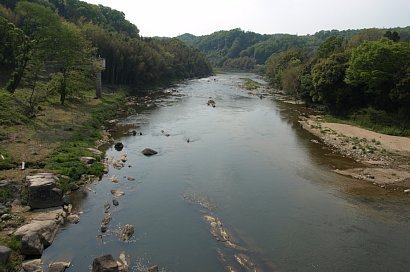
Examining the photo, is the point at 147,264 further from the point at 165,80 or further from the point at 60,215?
the point at 165,80

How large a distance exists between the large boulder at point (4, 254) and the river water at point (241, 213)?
170cm

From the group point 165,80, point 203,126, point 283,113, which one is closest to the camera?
point 203,126

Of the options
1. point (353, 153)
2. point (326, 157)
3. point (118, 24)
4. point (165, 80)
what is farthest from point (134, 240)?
point (118, 24)

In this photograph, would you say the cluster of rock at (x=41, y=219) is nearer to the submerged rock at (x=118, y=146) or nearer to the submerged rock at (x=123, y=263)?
the submerged rock at (x=123, y=263)

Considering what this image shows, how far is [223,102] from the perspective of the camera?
7069 cm

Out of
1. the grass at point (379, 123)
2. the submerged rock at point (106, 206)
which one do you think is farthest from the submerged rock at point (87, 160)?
the grass at point (379, 123)

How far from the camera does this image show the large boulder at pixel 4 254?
15.2 meters

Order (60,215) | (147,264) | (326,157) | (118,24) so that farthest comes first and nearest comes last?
(118,24) → (326,157) → (60,215) → (147,264)

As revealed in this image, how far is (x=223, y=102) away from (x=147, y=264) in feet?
182

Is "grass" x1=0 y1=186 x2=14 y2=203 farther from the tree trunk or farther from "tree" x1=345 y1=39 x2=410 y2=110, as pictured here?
"tree" x1=345 y1=39 x2=410 y2=110

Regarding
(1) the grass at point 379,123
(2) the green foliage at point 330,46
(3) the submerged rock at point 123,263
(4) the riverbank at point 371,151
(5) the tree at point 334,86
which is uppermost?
(2) the green foliage at point 330,46

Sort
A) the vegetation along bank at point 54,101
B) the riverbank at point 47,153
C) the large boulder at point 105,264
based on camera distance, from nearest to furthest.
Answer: the large boulder at point 105,264 < the riverbank at point 47,153 < the vegetation along bank at point 54,101

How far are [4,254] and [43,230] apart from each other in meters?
2.92

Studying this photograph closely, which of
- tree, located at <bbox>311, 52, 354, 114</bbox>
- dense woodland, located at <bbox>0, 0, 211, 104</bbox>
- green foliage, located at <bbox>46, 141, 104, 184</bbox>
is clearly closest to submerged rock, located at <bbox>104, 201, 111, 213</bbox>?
green foliage, located at <bbox>46, 141, 104, 184</bbox>
